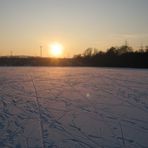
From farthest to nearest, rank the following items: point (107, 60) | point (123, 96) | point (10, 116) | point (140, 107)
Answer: point (107, 60)
point (123, 96)
point (140, 107)
point (10, 116)

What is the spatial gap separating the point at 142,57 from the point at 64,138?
40.5m

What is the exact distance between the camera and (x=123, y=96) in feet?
36.8

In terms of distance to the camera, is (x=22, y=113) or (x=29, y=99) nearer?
(x=22, y=113)

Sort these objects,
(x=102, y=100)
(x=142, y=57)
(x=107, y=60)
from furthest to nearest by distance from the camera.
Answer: (x=107, y=60) → (x=142, y=57) → (x=102, y=100)

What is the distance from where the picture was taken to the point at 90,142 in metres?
5.93

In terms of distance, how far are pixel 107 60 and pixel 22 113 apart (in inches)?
1668

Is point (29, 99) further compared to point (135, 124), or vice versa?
point (29, 99)

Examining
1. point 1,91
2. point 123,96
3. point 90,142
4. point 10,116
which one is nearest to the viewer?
point 90,142

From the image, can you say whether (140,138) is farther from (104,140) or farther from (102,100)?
(102,100)

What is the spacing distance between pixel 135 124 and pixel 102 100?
3.19 m

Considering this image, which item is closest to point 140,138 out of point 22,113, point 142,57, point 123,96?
point 22,113

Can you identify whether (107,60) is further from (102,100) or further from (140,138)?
(140,138)

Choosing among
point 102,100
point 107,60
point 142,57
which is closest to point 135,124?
point 102,100

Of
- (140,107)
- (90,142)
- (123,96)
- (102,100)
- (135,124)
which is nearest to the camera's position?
(90,142)
